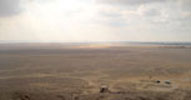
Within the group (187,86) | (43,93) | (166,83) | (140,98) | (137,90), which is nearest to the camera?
(140,98)

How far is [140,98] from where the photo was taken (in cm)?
1087

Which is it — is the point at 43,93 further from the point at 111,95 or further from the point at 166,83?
the point at 166,83

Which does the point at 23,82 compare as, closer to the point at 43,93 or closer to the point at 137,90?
the point at 43,93

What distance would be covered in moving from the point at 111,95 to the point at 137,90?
279cm

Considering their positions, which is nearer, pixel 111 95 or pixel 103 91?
pixel 111 95

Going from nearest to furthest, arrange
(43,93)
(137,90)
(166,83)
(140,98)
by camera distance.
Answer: (140,98)
(43,93)
(137,90)
(166,83)

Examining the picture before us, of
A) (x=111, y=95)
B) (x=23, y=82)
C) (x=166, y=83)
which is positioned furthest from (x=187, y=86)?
(x=23, y=82)

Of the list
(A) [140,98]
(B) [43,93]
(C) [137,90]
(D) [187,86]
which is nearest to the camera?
(A) [140,98]

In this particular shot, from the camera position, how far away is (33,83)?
14961 millimetres

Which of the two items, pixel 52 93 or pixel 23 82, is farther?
pixel 23 82

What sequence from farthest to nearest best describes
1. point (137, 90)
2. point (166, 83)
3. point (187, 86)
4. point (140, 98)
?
point (166, 83) → point (187, 86) → point (137, 90) → point (140, 98)

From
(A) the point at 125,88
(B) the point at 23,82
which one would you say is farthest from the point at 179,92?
(B) the point at 23,82

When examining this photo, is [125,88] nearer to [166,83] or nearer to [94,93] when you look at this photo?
[94,93]

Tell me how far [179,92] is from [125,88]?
180 inches
